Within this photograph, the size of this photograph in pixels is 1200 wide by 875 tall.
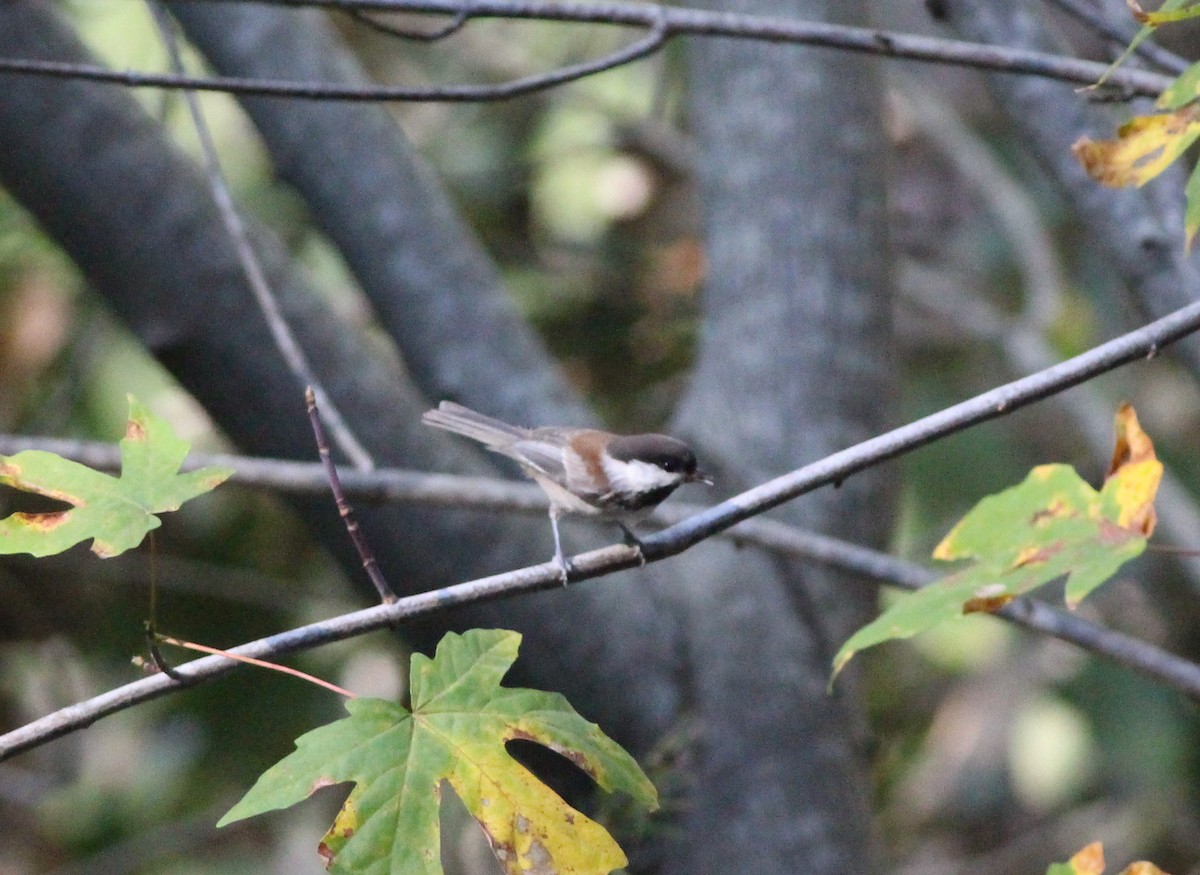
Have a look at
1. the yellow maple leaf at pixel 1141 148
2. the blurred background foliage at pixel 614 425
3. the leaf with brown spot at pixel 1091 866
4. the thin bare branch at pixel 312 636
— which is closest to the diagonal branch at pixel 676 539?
the thin bare branch at pixel 312 636

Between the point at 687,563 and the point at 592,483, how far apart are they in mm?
825

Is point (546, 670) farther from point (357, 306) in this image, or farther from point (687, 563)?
point (357, 306)

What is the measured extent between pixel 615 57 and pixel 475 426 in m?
0.89

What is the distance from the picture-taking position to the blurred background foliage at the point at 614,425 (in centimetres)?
498

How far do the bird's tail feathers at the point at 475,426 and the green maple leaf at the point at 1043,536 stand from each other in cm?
122

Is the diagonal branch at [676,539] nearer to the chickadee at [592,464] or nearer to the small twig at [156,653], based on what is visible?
the small twig at [156,653]

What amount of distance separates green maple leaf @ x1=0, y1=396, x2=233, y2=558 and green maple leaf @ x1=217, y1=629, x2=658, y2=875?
36 centimetres

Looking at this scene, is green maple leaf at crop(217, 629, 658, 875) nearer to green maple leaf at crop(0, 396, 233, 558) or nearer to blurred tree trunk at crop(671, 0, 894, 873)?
green maple leaf at crop(0, 396, 233, 558)

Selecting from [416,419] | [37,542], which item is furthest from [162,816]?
[37,542]

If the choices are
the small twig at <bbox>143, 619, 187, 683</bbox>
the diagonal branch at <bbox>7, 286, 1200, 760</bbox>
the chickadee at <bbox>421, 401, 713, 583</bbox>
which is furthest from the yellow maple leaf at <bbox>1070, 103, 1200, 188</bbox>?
the small twig at <bbox>143, 619, 187, 683</bbox>

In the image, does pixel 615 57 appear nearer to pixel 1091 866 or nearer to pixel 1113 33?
pixel 1113 33

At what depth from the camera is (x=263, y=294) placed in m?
2.68

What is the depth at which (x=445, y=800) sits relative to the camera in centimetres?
428

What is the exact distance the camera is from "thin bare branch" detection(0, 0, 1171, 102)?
2.23 metres
